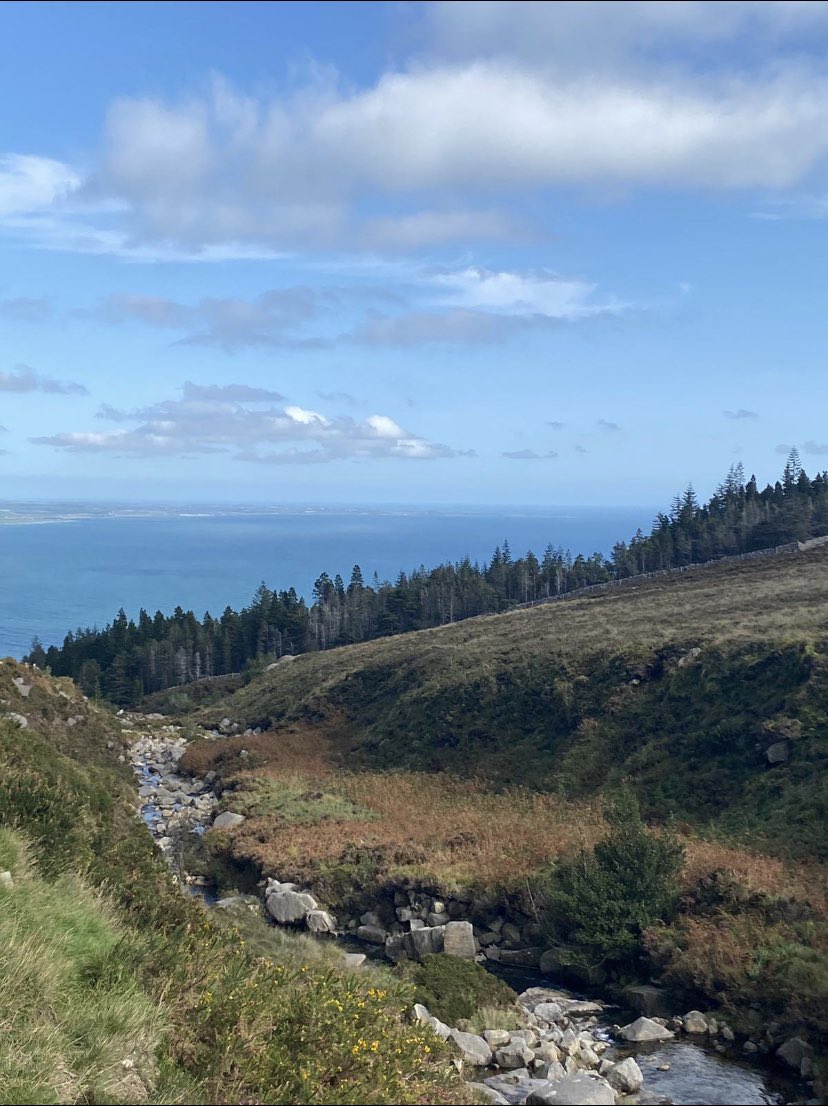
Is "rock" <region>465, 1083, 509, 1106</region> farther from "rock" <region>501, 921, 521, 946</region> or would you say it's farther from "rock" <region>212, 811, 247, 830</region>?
"rock" <region>212, 811, 247, 830</region>

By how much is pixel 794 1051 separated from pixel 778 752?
1476 cm

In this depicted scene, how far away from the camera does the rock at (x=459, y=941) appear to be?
19.0 m

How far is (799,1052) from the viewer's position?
12.9 metres

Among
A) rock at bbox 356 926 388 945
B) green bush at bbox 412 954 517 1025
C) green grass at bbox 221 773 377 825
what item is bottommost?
green grass at bbox 221 773 377 825

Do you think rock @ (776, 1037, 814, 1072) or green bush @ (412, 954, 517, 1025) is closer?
rock @ (776, 1037, 814, 1072)

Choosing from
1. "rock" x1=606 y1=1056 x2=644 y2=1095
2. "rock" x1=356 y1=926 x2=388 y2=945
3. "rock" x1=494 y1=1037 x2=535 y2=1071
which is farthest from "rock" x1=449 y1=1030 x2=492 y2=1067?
"rock" x1=356 y1=926 x2=388 y2=945

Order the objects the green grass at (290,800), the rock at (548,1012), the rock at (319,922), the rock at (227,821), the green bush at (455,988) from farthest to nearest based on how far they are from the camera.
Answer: the green grass at (290,800)
the rock at (227,821)
the rock at (319,922)
the rock at (548,1012)
the green bush at (455,988)

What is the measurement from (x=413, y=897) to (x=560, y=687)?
57.6 feet

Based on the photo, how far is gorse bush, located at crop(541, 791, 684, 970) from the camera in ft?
57.8

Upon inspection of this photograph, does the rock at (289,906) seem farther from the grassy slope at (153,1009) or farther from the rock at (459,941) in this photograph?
the grassy slope at (153,1009)

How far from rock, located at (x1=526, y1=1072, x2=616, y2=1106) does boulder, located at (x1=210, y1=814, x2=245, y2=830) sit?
22565 mm

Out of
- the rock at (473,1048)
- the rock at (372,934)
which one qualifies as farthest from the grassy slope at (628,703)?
the rock at (473,1048)

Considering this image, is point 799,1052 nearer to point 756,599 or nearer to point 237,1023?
point 237,1023

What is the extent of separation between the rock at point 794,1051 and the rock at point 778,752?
14.3m
